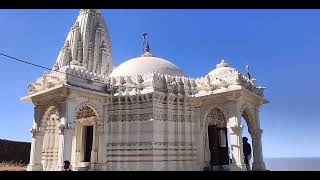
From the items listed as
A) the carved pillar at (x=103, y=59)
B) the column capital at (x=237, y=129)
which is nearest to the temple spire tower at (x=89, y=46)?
the carved pillar at (x=103, y=59)

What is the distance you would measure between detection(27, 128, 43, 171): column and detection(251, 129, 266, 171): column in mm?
11368

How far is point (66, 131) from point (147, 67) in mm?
6707

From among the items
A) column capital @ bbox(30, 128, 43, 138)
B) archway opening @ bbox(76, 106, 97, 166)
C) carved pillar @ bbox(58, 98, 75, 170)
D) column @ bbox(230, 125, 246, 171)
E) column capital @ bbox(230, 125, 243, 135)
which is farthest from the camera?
archway opening @ bbox(76, 106, 97, 166)

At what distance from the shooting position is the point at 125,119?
17.0 m

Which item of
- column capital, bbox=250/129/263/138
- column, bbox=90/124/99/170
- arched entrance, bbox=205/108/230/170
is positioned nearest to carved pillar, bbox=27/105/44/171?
column, bbox=90/124/99/170

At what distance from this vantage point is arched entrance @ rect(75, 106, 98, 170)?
17734 millimetres

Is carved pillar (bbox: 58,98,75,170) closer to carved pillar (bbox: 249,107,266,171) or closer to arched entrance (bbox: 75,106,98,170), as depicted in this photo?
arched entrance (bbox: 75,106,98,170)

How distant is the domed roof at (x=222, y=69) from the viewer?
674 inches

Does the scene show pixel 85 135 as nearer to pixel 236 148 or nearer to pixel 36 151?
pixel 36 151

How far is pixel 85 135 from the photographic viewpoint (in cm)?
1844

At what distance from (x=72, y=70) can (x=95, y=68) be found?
7.44 metres

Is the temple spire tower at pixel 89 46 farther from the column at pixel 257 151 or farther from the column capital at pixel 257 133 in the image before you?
the column at pixel 257 151
